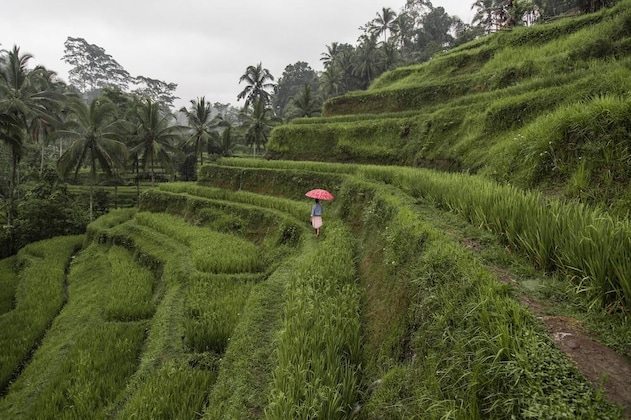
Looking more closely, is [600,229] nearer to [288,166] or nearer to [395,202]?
[395,202]

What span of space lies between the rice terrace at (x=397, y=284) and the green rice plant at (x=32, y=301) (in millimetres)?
66

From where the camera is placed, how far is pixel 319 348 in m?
3.75

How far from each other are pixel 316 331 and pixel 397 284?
1137 millimetres

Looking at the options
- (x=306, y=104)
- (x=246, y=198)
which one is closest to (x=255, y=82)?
(x=306, y=104)

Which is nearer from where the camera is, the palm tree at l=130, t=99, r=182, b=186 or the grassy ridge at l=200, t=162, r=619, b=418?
the grassy ridge at l=200, t=162, r=619, b=418

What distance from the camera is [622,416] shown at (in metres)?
1.68

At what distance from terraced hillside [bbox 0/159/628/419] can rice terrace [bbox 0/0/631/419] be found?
23 mm

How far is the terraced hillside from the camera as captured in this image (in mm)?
2223

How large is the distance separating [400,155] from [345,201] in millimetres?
3596

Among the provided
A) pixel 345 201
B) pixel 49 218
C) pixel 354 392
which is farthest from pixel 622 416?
pixel 49 218

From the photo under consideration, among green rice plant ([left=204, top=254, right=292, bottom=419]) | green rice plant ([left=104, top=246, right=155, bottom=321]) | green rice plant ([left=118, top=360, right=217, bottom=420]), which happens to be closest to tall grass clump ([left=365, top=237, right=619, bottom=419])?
green rice plant ([left=204, top=254, right=292, bottom=419])

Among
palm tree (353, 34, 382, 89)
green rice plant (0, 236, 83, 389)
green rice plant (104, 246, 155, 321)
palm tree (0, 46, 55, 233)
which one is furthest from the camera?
palm tree (353, 34, 382, 89)

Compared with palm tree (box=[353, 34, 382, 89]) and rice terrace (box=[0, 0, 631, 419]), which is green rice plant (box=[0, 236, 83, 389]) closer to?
rice terrace (box=[0, 0, 631, 419])

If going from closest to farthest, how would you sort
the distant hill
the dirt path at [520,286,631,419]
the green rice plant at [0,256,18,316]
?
the dirt path at [520,286,631,419], the distant hill, the green rice plant at [0,256,18,316]
